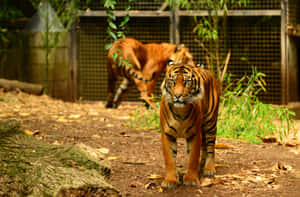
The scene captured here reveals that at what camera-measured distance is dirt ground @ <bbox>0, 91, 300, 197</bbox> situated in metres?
2.89

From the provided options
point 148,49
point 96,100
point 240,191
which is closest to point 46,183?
point 240,191

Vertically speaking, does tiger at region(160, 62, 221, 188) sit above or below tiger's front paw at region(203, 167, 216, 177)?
above

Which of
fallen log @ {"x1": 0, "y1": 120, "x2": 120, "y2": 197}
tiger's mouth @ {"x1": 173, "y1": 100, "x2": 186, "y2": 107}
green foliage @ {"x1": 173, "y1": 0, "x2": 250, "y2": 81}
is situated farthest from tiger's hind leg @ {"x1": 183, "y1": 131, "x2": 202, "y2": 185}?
green foliage @ {"x1": 173, "y1": 0, "x2": 250, "y2": 81}

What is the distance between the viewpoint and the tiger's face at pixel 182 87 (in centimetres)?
272

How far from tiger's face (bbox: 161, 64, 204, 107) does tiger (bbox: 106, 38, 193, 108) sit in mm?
3932

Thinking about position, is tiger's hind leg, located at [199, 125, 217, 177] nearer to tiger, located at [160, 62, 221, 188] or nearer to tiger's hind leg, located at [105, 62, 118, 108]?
tiger, located at [160, 62, 221, 188]

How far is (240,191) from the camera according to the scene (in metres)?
2.86

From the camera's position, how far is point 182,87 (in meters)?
2.73

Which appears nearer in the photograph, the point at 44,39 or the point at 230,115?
the point at 230,115

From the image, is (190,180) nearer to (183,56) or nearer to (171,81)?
(171,81)

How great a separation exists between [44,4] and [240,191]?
6.44 m

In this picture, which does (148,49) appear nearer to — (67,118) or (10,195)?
(67,118)

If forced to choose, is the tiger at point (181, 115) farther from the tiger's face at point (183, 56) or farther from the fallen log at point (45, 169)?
the tiger's face at point (183, 56)

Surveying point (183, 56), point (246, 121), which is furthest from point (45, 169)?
point (183, 56)
